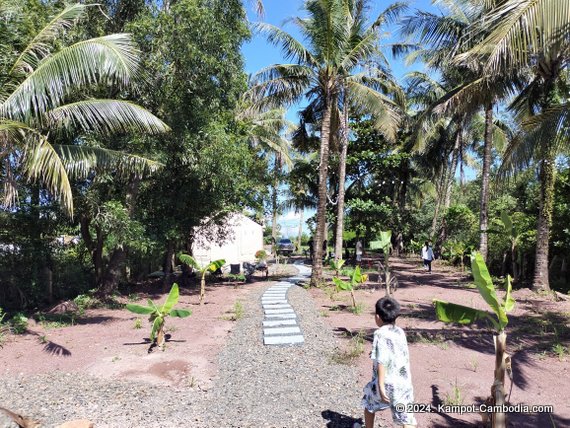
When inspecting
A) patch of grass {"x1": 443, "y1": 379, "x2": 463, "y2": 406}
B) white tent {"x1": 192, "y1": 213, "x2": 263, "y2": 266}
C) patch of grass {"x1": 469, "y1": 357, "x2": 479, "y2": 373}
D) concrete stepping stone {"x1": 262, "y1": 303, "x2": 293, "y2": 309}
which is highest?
white tent {"x1": 192, "y1": 213, "x2": 263, "y2": 266}

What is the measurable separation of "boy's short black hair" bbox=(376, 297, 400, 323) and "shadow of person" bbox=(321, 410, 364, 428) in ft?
4.98

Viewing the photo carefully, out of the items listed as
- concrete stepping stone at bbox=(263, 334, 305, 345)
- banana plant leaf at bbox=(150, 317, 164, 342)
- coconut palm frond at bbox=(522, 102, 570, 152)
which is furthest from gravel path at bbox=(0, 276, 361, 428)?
coconut palm frond at bbox=(522, 102, 570, 152)

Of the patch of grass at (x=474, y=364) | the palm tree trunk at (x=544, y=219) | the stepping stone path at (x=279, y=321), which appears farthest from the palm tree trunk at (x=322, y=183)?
the patch of grass at (x=474, y=364)

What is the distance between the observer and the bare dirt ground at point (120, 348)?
5.91 meters

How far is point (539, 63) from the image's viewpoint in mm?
11148

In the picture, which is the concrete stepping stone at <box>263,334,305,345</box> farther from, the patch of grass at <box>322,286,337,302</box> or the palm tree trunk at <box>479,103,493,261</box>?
the palm tree trunk at <box>479,103,493,261</box>

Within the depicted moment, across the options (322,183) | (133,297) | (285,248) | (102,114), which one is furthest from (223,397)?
(285,248)

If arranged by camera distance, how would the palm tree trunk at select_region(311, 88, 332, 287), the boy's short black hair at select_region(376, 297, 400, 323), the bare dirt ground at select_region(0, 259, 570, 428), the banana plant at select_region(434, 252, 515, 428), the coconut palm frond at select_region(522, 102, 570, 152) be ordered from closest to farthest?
the boy's short black hair at select_region(376, 297, 400, 323) → the banana plant at select_region(434, 252, 515, 428) → the bare dirt ground at select_region(0, 259, 570, 428) → the coconut palm frond at select_region(522, 102, 570, 152) → the palm tree trunk at select_region(311, 88, 332, 287)

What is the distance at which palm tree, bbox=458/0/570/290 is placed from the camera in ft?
17.4

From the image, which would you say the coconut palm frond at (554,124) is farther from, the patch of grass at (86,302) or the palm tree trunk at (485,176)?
the patch of grass at (86,302)

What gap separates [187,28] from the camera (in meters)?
9.96

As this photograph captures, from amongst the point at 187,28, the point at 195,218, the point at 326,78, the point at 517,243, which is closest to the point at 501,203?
the point at 517,243

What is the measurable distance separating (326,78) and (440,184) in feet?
61.0

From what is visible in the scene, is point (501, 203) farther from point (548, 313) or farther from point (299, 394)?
point (299, 394)
